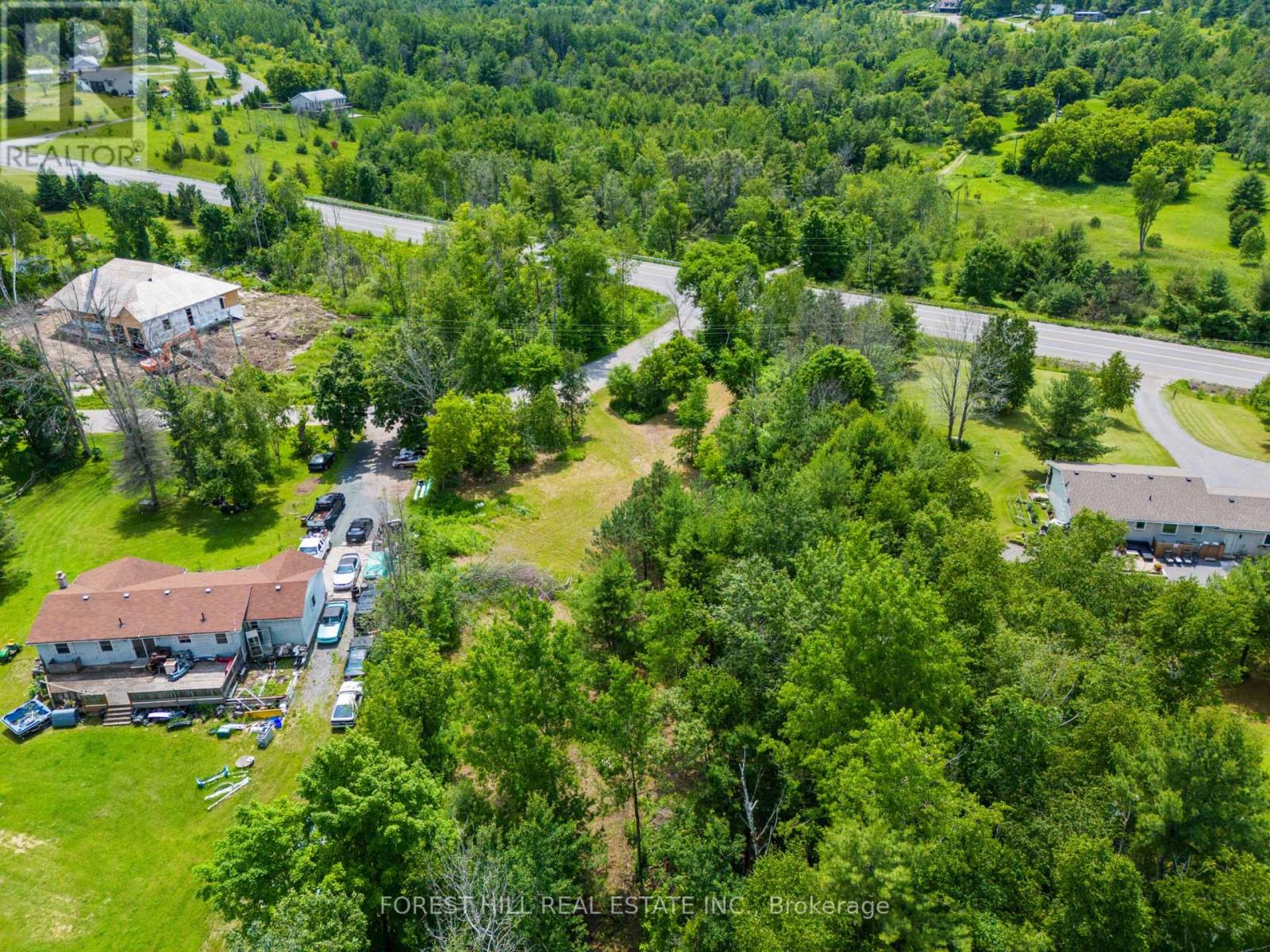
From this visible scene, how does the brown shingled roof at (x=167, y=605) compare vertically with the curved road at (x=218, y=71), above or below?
below

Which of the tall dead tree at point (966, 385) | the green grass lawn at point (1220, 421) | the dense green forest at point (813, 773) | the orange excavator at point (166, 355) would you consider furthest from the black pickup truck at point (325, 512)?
the green grass lawn at point (1220, 421)

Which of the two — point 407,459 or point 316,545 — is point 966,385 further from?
point 316,545

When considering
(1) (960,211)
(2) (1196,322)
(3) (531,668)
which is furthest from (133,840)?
(1) (960,211)

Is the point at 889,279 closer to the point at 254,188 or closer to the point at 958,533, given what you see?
the point at 958,533

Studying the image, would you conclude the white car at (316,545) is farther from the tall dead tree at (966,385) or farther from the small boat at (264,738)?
the tall dead tree at (966,385)

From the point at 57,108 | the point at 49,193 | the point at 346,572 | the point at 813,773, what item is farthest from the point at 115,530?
the point at 57,108
